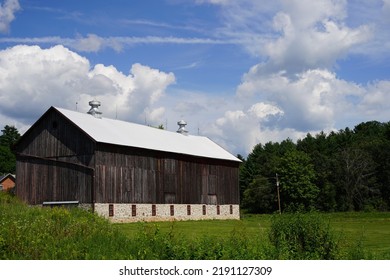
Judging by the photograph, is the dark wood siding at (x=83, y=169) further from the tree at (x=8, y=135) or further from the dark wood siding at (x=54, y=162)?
the tree at (x=8, y=135)

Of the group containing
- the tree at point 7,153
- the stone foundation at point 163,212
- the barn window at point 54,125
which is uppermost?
the tree at point 7,153

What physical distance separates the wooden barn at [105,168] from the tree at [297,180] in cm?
3072

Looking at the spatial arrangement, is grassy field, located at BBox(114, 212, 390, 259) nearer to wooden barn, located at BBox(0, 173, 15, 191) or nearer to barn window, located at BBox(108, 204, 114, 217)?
barn window, located at BBox(108, 204, 114, 217)

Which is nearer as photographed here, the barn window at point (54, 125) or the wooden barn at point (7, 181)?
the barn window at point (54, 125)

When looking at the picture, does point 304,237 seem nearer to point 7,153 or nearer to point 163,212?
point 163,212

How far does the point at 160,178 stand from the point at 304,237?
116 ft

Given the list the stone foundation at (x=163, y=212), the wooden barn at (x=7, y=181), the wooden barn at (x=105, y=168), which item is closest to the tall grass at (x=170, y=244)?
the stone foundation at (x=163, y=212)

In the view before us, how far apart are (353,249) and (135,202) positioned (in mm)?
33933

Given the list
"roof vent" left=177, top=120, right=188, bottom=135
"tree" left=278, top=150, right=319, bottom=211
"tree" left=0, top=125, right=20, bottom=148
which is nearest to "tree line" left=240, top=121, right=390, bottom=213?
"tree" left=278, top=150, right=319, bottom=211

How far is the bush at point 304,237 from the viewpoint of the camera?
15781 mm

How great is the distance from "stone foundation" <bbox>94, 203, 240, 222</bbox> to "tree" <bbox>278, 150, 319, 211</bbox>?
22560mm

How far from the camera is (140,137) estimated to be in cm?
5169

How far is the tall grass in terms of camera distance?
14.5m

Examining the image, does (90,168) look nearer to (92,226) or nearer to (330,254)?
(92,226)
